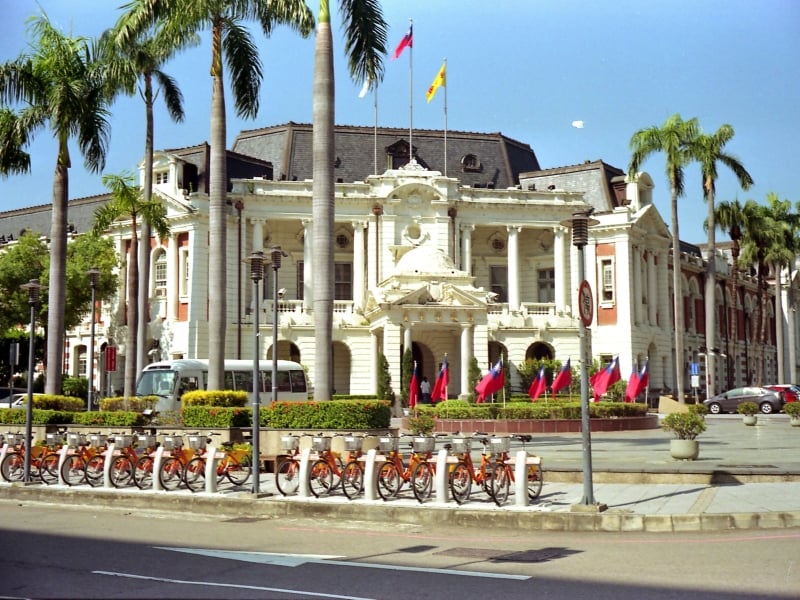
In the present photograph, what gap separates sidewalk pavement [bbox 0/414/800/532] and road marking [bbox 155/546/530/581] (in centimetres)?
378

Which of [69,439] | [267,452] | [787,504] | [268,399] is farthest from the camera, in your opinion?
[268,399]

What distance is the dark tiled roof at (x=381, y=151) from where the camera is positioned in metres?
57.4

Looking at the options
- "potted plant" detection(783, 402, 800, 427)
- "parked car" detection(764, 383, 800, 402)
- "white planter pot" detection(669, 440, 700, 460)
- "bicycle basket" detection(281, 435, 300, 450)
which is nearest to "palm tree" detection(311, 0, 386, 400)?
"bicycle basket" detection(281, 435, 300, 450)

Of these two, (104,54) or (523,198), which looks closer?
(104,54)

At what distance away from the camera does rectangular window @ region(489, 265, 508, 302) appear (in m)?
59.8

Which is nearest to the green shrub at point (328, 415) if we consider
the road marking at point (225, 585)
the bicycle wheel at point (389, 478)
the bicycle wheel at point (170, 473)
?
the bicycle wheel at point (170, 473)

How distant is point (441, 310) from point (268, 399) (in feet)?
36.7

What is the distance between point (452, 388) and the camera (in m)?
50.5

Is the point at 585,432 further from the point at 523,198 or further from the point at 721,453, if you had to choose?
the point at 523,198

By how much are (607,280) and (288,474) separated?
1706 inches

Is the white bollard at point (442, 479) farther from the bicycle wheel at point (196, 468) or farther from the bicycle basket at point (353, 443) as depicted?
the bicycle wheel at point (196, 468)

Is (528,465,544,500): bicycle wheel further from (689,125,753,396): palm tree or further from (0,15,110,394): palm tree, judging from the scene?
(689,125,753,396): palm tree

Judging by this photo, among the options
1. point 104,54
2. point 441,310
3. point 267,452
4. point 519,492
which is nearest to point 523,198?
point 441,310

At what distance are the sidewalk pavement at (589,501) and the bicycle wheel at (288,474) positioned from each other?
9.1 inches
